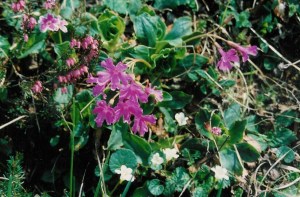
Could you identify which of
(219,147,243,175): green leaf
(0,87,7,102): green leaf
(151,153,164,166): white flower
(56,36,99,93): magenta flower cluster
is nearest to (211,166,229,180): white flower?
(219,147,243,175): green leaf

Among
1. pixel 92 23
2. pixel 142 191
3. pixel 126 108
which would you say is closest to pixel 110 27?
pixel 92 23

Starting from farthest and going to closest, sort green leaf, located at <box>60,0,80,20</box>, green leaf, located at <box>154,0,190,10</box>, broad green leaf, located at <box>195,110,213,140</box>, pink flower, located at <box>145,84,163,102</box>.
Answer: green leaf, located at <box>154,0,190,10</box>
green leaf, located at <box>60,0,80,20</box>
broad green leaf, located at <box>195,110,213,140</box>
pink flower, located at <box>145,84,163,102</box>

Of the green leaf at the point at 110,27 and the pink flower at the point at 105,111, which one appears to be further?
the green leaf at the point at 110,27

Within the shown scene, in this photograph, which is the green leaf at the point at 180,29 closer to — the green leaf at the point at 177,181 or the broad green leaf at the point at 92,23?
the broad green leaf at the point at 92,23

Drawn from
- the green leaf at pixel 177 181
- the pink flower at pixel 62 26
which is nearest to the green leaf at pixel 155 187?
the green leaf at pixel 177 181

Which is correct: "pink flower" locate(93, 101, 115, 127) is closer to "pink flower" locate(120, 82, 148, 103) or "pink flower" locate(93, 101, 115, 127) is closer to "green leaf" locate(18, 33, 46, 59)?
"pink flower" locate(120, 82, 148, 103)

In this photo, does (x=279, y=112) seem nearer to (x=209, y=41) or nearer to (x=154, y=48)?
(x=209, y=41)
